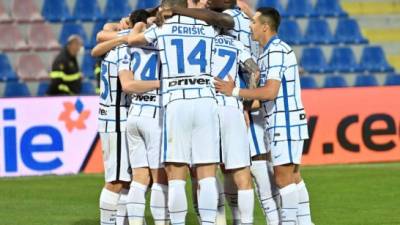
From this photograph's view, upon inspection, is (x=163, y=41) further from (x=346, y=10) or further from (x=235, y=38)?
(x=346, y=10)

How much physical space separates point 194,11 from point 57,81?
11.3m

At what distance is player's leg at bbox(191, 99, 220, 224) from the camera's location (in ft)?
28.3

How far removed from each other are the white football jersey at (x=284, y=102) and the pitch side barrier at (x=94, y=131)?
714 centimetres

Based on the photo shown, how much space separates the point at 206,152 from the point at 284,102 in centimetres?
100

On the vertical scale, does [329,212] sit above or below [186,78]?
below

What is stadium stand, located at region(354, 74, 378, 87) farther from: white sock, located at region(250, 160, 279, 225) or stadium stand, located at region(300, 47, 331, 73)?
white sock, located at region(250, 160, 279, 225)

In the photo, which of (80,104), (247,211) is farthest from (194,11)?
(80,104)

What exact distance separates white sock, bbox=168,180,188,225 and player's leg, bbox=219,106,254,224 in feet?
1.59

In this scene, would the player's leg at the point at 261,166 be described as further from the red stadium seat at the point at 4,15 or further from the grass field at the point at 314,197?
the red stadium seat at the point at 4,15

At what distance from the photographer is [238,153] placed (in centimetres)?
893

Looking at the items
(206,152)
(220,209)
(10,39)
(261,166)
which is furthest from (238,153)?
(10,39)

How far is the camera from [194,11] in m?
8.62

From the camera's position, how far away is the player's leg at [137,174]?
30.3 ft

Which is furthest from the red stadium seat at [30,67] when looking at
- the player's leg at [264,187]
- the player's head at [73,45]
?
the player's leg at [264,187]
